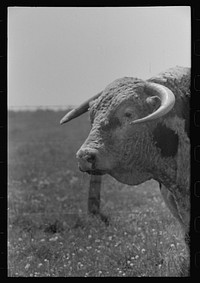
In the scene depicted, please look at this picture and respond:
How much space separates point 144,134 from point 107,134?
0.20 m

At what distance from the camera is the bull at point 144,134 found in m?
3.18

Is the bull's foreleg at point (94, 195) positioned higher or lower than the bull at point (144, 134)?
lower

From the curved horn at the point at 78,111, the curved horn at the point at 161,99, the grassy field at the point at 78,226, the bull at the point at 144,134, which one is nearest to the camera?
the curved horn at the point at 161,99

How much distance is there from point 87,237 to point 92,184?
335mm

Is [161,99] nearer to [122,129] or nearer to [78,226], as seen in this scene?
[122,129]

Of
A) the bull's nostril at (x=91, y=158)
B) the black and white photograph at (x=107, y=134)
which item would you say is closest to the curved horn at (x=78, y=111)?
the black and white photograph at (x=107, y=134)

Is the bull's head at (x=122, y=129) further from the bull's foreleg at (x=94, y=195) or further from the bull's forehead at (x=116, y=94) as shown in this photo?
the bull's foreleg at (x=94, y=195)

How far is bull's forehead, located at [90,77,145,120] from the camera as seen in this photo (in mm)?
3205

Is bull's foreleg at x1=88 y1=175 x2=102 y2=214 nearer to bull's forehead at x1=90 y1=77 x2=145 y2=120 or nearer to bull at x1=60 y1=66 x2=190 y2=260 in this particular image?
bull at x1=60 y1=66 x2=190 y2=260

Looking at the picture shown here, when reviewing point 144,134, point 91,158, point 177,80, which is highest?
point 177,80

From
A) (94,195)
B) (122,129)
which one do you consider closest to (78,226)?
(94,195)

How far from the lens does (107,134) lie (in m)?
3.20
